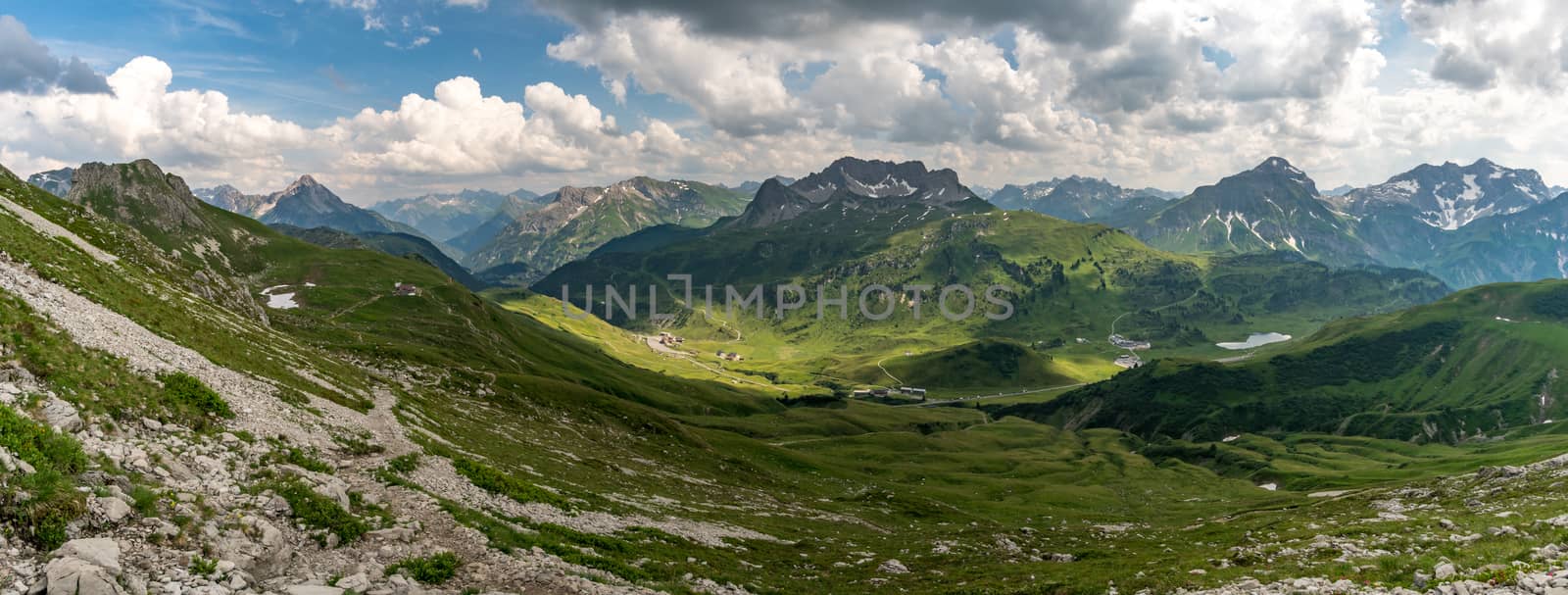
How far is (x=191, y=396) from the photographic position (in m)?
29.8

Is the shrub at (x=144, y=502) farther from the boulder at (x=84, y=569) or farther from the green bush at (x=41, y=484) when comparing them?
the boulder at (x=84, y=569)

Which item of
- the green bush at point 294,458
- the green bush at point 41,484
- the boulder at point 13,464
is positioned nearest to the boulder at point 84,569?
the green bush at point 41,484

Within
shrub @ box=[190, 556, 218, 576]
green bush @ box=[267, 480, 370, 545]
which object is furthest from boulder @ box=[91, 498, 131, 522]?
green bush @ box=[267, 480, 370, 545]

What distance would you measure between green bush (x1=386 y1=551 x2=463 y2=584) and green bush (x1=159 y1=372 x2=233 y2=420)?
44.6 ft

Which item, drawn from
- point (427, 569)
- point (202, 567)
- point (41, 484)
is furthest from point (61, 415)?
point (427, 569)

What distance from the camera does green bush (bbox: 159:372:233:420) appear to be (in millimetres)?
28578

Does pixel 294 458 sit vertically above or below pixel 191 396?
below

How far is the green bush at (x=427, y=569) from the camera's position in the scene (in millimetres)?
22203

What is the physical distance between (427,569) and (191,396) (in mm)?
16084

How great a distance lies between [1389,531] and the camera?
4147cm

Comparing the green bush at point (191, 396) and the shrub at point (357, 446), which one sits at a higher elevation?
the green bush at point (191, 396)

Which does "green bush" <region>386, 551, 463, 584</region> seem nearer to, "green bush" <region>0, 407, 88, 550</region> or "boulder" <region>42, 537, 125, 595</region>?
"boulder" <region>42, 537, 125, 595</region>

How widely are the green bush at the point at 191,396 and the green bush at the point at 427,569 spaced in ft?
44.6

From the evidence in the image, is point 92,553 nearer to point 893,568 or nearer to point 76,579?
point 76,579
